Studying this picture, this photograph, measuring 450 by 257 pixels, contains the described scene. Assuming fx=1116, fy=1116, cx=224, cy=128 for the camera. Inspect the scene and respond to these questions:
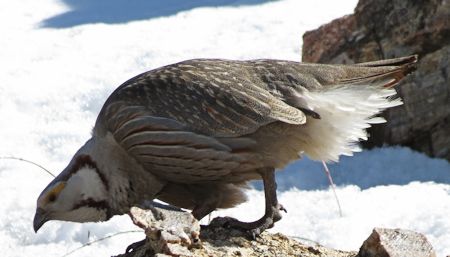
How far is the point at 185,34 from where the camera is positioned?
38.8ft

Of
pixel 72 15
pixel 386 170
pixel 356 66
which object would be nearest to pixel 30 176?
pixel 386 170

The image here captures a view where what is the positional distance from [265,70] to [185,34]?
5933 millimetres

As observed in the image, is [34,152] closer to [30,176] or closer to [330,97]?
[30,176]

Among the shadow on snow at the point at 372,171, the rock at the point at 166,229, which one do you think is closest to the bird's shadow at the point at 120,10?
the shadow on snow at the point at 372,171

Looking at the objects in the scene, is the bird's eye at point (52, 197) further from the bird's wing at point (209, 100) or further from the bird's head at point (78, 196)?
the bird's wing at point (209, 100)

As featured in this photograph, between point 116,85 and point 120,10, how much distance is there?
274 centimetres

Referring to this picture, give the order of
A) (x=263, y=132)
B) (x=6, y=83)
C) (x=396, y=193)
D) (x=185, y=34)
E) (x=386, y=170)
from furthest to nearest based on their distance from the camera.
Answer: (x=185, y=34)
(x=6, y=83)
(x=386, y=170)
(x=396, y=193)
(x=263, y=132)

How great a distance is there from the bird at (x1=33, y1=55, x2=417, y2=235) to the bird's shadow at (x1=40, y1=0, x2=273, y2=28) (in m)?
6.88

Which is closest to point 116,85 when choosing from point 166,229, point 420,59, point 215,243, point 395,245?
point 420,59

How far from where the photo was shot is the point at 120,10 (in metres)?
13.1

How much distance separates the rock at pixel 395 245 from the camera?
16.0 feet

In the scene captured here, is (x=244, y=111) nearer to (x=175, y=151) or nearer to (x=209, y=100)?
(x=209, y=100)

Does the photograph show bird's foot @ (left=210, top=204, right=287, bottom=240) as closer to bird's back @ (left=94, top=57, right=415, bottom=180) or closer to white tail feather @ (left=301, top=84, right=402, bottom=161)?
bird's back @ (left=94, top=57, right=415, bottom=180)

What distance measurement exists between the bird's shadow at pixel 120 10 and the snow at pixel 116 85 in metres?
0.01
